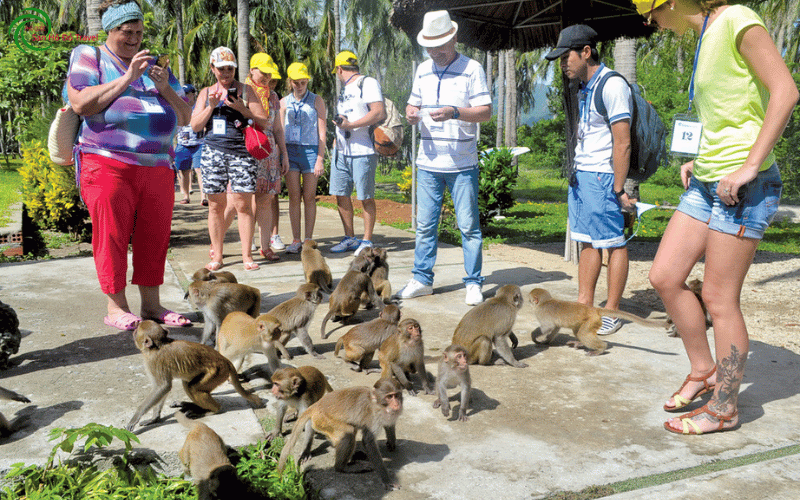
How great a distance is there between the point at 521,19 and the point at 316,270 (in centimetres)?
498

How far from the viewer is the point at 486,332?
14.9 ft

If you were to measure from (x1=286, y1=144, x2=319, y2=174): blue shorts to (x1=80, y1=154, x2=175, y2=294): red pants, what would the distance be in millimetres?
3248

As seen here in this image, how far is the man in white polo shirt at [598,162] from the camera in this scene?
5.00 m

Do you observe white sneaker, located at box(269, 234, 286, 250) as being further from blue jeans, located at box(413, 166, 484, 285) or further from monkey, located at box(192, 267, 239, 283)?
monkey, located at box(192, 267, 239, 283)

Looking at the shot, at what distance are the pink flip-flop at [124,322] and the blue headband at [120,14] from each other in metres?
2.16

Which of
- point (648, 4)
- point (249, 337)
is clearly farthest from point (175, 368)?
point (648, 4)

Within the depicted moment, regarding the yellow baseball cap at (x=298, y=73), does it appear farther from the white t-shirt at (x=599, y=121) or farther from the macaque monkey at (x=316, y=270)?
the white t-shirt at (x=599, y=121)

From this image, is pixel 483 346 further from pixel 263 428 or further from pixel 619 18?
pixel 619 18

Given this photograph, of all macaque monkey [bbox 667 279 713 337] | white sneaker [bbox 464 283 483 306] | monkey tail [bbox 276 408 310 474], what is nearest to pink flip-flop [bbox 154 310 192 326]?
white sneaker [bbox 464 283 483 306]

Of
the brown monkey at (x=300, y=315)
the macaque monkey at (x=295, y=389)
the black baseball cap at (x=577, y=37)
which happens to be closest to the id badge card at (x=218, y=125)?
the brown monkey at (x=300, y=315)

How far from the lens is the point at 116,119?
4852mm

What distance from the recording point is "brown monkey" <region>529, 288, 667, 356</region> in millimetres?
4785

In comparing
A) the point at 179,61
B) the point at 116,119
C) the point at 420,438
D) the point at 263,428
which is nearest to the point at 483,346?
the point at 420,438

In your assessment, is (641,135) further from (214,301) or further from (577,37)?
(214,301)
